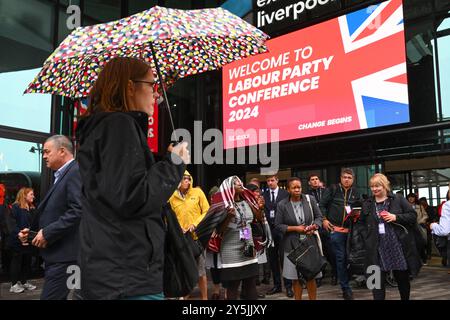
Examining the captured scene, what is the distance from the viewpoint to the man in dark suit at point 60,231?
10.5 ft

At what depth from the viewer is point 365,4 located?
8.99m

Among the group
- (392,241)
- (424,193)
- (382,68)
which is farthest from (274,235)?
(424,193)

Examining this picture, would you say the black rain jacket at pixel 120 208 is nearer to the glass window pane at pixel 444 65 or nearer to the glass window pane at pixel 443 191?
the glass window pane at pixel 444 65

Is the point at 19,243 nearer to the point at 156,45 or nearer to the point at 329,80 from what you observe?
the point at 156,45

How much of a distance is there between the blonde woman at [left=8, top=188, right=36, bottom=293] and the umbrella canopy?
205 inches

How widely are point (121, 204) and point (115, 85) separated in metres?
0.57

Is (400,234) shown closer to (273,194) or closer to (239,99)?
(273,194)

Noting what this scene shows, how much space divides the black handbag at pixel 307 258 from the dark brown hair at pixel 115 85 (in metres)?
4.35

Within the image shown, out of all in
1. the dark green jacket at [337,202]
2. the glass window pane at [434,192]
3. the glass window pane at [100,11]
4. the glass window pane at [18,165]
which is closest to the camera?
the dark green jacket at [337,202]

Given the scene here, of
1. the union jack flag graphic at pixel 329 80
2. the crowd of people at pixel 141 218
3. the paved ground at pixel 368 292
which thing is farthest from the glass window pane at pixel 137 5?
the paved ground at pixel 368 292

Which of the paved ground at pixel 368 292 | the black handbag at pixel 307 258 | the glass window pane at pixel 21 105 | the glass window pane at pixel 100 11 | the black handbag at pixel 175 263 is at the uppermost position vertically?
the glass window pane at pixel 100 11
